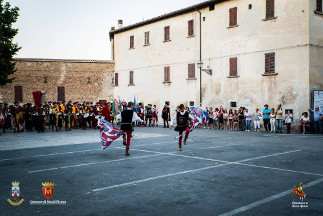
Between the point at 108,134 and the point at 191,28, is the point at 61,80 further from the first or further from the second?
the point at 108,134

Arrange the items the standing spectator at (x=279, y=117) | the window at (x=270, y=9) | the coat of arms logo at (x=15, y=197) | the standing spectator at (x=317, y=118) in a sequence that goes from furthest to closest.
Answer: the window at (x=270, y=9) → the standing spectator at (x=279, y=117) → the standing spectator at (x=317, y=118) → the coat of arms logo at (x=15, y=197)

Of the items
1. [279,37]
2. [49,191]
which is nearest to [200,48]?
[279,37]

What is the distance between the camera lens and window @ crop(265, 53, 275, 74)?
25391 millimetres

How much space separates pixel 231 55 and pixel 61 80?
2339 centimetres

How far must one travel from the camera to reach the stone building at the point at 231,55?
23844 mm

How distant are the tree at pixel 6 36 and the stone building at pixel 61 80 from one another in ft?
38.8

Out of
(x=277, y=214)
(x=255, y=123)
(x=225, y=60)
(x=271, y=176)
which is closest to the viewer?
(x=277, y=214)

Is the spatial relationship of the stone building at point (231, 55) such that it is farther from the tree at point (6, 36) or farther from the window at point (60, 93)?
the tree at point (6, 36)

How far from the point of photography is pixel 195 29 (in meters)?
31.3

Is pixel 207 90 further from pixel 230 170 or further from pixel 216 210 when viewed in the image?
pixel 216 210

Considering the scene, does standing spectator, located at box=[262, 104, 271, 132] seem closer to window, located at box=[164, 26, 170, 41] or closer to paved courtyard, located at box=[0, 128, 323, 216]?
paved courtyard, located at box=[0, 128, 323, 216]

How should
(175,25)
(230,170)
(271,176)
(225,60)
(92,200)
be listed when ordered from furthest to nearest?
(175,25), (225,60), (230,170), (271,176), (92,200)

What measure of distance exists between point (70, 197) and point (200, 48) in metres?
25.7

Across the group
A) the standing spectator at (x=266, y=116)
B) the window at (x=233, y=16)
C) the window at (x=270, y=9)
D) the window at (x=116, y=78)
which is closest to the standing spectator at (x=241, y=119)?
the standing spectator at (x=266, y=116)
